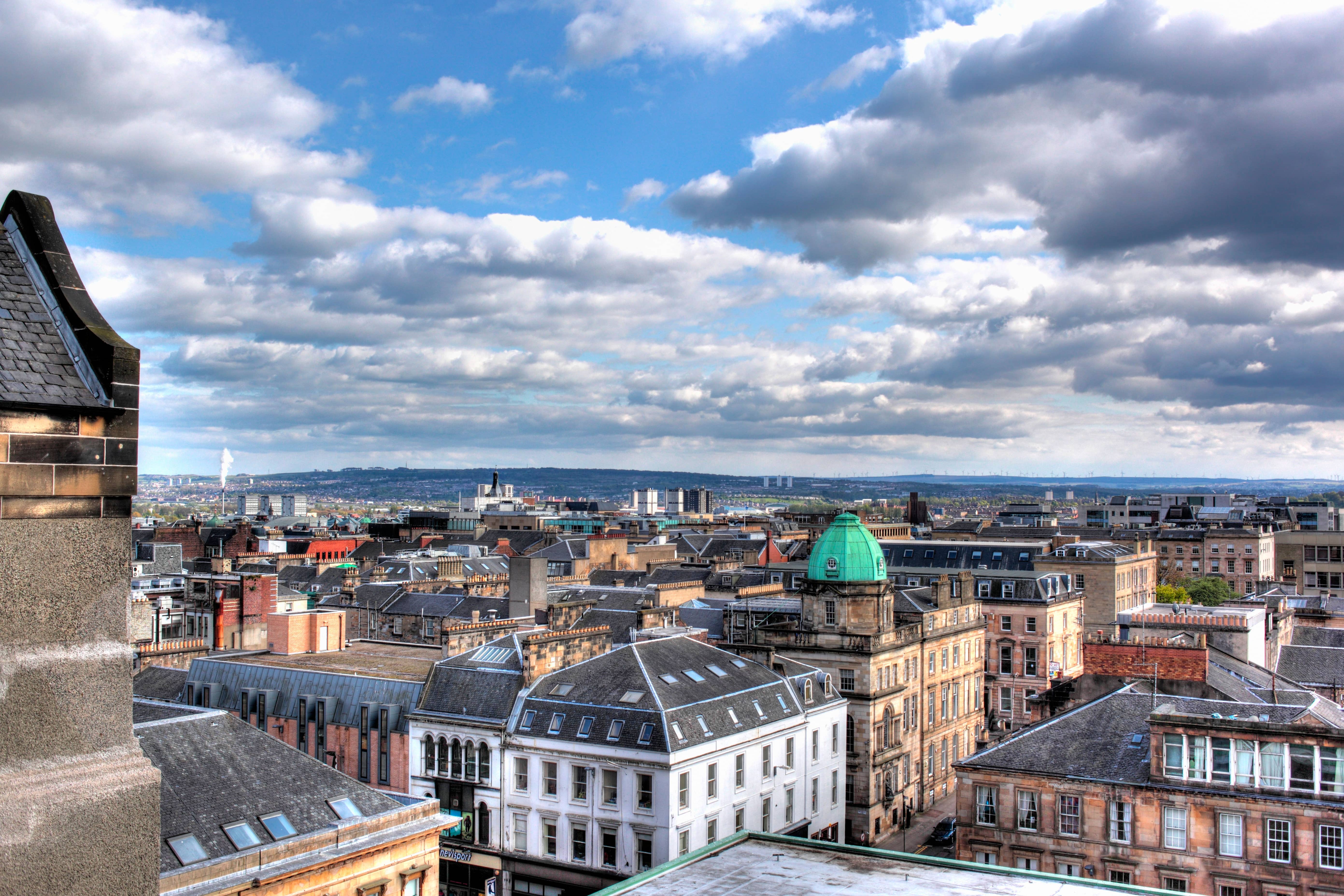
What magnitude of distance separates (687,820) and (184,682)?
32126mm

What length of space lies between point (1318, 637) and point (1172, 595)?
161 feet

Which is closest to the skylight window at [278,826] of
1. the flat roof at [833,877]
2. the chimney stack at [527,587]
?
the flat roof at [833,877]

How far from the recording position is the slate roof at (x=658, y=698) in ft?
155

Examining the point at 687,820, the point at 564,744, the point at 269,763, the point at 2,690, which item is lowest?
the point at 687,820

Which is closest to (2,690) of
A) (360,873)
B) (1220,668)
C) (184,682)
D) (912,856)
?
(912,856)

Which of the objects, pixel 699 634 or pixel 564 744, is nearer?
pixel 564 744

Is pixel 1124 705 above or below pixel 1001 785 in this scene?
above

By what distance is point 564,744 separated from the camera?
48156 mm

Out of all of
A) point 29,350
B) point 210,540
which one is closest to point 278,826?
point 29,350

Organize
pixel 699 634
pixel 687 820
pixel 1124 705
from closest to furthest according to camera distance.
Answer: pixel 1124 705 < pixel 687 820 < pixel 699 634

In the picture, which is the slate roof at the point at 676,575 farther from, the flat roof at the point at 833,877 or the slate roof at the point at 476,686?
the flat roof at the point at 833,877

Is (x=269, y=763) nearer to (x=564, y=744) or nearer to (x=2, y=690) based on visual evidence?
(x=564, y=744)

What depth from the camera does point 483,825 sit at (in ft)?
165

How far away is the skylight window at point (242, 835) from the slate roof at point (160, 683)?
30308 mm
